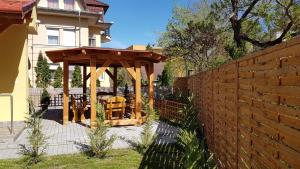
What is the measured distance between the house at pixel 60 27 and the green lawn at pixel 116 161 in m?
21.8

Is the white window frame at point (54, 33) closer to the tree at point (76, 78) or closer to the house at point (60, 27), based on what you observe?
the house at point (60, 27)

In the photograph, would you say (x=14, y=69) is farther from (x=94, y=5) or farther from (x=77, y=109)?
(x=94, y=5)

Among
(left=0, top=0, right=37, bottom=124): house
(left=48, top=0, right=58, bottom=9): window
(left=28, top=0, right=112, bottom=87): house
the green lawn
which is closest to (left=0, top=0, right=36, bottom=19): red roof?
(left=0, top=0, right=37, bottom=124): house

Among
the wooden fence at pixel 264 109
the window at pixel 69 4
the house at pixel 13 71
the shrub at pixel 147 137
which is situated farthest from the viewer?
the window at pixel 69 4

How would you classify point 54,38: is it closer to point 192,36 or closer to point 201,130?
point 192,36

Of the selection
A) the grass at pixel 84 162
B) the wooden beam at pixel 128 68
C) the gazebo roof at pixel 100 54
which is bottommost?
the grass at pixel 84 162

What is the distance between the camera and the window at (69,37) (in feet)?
101

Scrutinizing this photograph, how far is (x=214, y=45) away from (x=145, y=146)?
17419mm

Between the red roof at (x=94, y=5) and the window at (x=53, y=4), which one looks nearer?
the window at (x=53, y=4)

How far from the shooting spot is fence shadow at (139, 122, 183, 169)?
744 cm

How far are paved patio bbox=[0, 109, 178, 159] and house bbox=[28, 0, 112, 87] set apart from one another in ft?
55.1

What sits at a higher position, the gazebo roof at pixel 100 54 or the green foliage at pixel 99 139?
the gazebo roof at pixel 100 54

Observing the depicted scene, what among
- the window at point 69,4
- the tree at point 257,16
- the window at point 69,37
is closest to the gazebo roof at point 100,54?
the tree at point 257,16

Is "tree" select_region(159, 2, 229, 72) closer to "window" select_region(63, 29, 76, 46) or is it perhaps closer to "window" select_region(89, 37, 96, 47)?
"window" select_region(89, 37, 96, 47)
